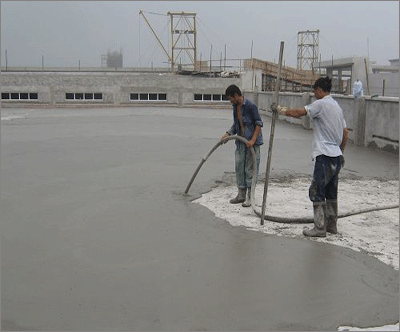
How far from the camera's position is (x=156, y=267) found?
4.50 m

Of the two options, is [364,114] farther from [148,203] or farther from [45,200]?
[45,200]

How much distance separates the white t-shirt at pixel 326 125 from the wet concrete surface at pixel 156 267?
1.04 meters

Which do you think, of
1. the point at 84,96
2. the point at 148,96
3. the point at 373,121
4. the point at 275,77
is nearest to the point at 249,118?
the point at 373,121

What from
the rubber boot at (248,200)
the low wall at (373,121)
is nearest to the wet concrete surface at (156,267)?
the rubber boot at (248,200)

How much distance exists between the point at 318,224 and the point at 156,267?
191 cm

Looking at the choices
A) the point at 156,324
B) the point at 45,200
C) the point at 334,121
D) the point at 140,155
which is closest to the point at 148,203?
the point at 45,200

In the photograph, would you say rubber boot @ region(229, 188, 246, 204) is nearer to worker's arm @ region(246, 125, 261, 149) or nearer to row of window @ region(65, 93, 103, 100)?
worker's arm @ region(246, 125, 261, 149)

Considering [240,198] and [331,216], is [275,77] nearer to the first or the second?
[240,198]

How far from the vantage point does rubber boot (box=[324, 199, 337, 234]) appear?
17.7ft

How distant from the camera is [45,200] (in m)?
6.98

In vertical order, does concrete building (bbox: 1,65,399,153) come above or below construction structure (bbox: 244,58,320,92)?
below

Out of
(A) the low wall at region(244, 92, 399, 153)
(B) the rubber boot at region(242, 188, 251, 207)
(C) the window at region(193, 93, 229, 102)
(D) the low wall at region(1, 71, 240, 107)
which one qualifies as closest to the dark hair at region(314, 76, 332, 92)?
(B) the rubber boot at region(242, 188, 251, 207)

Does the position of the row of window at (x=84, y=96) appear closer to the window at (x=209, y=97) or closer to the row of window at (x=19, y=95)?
the row of window at (x=19, y=95)

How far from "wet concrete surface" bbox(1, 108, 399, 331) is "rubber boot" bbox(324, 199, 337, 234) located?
462 mm
